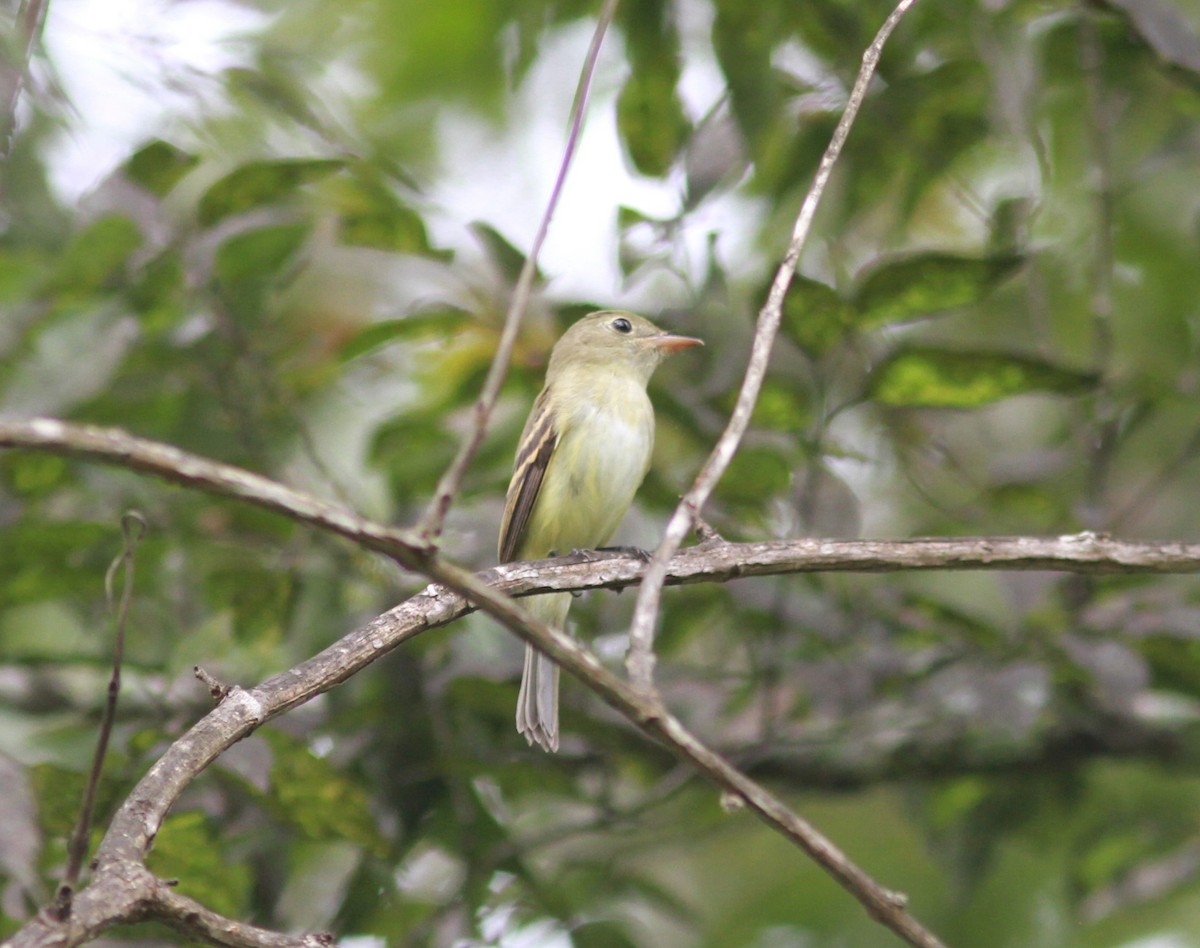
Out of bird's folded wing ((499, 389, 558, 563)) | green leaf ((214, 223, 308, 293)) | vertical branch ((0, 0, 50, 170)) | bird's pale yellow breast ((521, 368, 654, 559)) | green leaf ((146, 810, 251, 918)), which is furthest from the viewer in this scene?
bird's pale yellow breast ((521, 368, 654, 559))

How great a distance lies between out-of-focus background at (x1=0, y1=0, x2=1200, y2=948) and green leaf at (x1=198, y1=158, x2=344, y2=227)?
2 cm

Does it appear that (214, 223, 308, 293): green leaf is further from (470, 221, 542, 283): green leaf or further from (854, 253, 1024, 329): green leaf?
(854, 253, 1024, 329): green leaf

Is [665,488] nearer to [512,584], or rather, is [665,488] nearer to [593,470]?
[593,470]

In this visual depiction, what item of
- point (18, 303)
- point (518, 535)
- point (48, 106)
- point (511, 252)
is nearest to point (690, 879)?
point (518, 535)

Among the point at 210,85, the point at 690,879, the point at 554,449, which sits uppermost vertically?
the point at 210,85

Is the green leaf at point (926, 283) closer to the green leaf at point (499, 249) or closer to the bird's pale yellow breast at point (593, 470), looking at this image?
the green leaf at point (499, 249)

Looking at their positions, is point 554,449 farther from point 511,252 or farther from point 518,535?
point 511,252

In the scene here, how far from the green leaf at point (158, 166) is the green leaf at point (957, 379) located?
230 cm

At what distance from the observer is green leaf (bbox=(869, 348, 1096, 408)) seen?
367cm

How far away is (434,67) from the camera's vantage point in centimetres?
562

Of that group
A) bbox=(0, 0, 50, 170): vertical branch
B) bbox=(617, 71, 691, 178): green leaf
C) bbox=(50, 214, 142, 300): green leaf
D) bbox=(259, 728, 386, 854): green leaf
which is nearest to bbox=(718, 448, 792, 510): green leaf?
bbox=(617, 71, 691, 178): green leaf

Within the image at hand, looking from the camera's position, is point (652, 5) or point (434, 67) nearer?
point (652, 5)

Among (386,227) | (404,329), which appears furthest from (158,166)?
(404,329)

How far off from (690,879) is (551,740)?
9.66 feet
